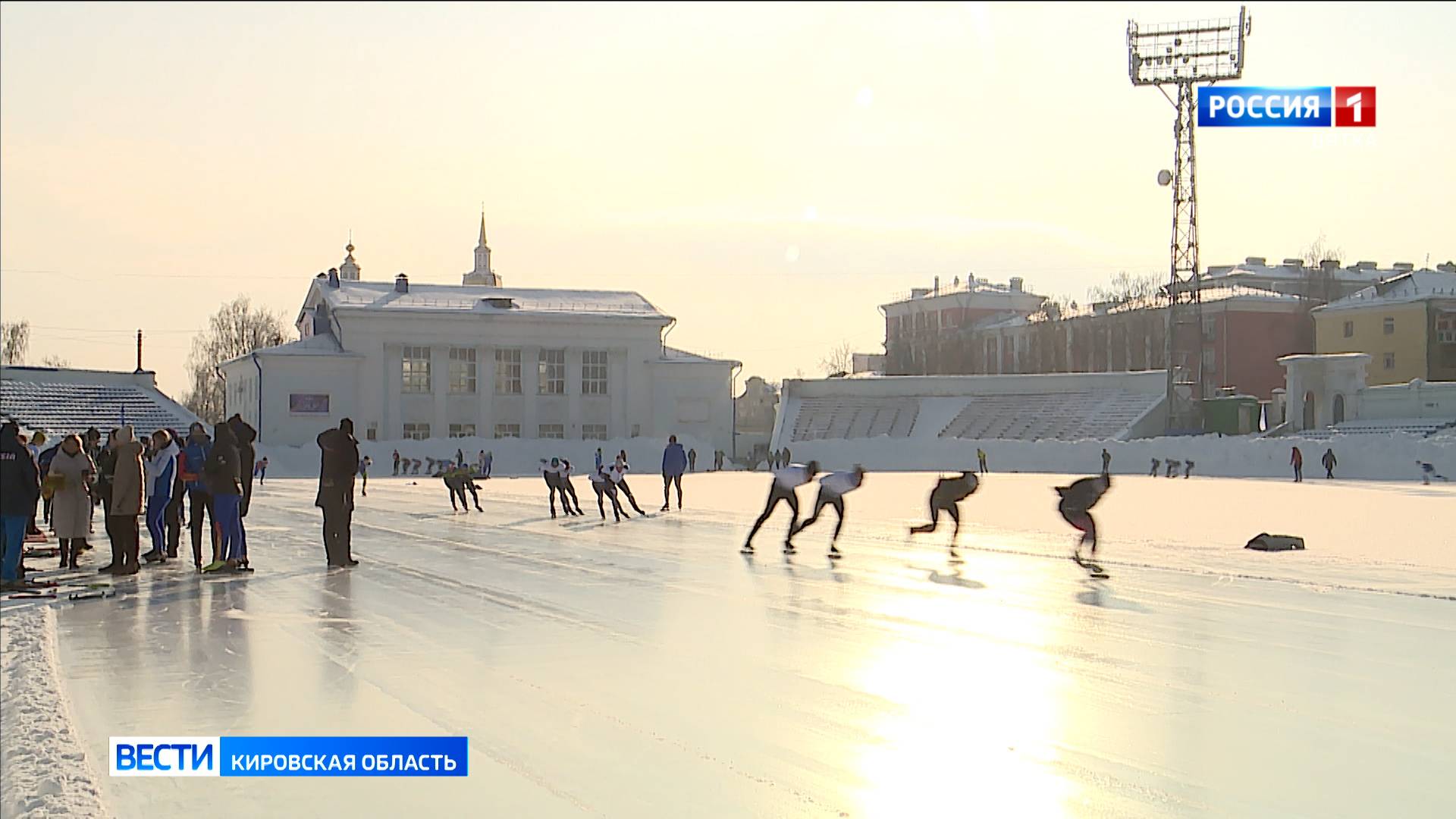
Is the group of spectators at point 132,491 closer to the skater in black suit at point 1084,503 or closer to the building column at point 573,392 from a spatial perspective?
the skater in black suit at point 1084,503

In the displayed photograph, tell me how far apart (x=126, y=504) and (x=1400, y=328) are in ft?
240

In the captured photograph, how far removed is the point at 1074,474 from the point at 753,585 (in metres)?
44.8

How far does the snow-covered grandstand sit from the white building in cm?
603

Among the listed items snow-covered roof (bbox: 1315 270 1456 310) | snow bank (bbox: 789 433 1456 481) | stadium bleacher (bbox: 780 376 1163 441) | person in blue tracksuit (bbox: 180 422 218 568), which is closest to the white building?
stadium bleacher (bbox: 780 376 1163 441)

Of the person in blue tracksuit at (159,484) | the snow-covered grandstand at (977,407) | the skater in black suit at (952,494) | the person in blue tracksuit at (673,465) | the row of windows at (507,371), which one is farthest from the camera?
the row of windows at (507,371)

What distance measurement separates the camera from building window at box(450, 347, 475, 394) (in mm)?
77250

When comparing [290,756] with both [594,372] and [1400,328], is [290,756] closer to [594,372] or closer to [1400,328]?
[594,372]

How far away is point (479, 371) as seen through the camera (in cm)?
7756

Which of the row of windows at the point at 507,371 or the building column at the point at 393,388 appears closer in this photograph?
the building column at the point at 393,388

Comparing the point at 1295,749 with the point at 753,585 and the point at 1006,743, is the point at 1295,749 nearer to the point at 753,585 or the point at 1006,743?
the point at 1006,743

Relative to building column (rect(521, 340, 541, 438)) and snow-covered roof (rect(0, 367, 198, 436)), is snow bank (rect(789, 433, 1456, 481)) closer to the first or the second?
building column (rect(521, 340, 541, 438))

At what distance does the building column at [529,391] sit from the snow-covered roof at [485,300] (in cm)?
255

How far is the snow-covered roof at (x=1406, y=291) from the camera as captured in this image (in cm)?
7288

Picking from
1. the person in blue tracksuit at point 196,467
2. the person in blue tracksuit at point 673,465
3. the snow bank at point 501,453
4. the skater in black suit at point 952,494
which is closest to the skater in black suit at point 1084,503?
the skater in black suit at point 952,494
